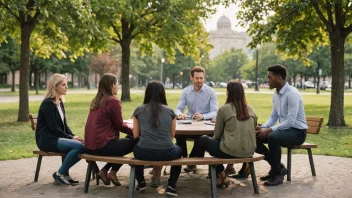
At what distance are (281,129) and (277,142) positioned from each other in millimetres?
243

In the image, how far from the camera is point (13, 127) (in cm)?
1533

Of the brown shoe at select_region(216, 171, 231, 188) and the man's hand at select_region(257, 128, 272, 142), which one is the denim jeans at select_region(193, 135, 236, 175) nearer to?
the brown shoe at select_region(216, 171, 231, 188)

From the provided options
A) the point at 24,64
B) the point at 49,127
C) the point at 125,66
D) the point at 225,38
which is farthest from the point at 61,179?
the point at 225,38

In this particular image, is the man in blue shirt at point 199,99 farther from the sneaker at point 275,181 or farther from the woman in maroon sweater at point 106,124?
the woman in maroon sweater at point 106,124

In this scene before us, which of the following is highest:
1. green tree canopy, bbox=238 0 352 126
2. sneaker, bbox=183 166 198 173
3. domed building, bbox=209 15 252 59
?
domed building, bbox=209 15 252 59

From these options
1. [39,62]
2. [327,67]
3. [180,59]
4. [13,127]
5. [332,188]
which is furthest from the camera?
[180,59]

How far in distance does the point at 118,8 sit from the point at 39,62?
1209 inches

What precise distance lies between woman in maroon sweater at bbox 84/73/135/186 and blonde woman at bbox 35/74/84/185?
1.38 feet

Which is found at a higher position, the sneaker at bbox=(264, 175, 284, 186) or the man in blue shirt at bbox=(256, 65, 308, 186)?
the man in blue shirt at bbox=(256, 65, 308, 186)

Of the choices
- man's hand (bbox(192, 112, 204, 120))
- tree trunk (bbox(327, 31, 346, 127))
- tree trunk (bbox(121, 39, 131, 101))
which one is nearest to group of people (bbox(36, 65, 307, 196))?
man's hand (bbox(192, 112, 204, 120))

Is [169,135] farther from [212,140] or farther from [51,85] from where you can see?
[51,85]

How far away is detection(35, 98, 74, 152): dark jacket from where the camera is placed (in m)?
6.89

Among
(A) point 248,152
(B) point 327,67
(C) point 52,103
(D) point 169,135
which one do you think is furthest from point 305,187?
(B) point 327,67

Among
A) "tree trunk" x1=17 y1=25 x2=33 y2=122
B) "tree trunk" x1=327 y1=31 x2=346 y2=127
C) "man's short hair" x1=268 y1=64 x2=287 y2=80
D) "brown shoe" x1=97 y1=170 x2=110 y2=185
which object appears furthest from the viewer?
"tree trunk" x1=17 y1=25 x2=33 y2=122
